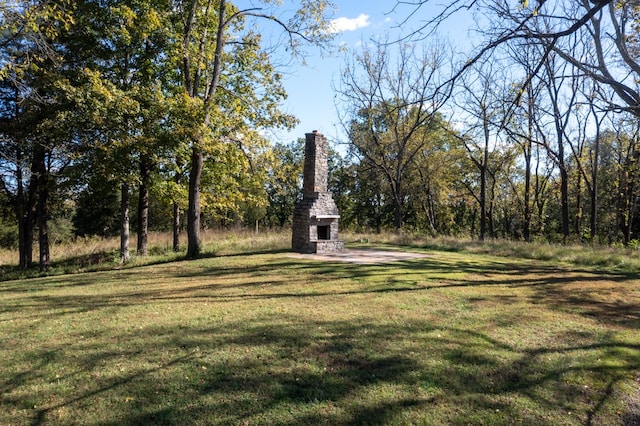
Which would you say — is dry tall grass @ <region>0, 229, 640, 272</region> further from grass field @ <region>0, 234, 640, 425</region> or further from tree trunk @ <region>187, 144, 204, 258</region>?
grass field @ <region>0, 234, 640, 425</region>

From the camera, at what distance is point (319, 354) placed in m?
4.36

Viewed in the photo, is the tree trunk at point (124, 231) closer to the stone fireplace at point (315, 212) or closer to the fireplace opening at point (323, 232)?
the stone fireplace at point (315, 212)

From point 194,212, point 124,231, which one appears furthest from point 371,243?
point 124,231

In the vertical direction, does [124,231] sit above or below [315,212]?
below

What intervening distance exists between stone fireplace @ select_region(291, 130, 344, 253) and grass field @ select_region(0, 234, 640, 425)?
20.1 feet

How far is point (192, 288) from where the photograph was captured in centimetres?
793

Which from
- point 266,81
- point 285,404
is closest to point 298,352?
point 285,404

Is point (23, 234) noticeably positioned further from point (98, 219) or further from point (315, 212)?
point (98, 219)

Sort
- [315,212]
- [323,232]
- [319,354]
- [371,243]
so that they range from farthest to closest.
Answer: [371,243], [323,232], [315,212], [319,354]

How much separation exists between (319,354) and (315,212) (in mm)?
10309

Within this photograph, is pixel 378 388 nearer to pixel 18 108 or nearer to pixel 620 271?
pixel 620 271

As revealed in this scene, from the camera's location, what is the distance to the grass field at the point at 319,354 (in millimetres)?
3336

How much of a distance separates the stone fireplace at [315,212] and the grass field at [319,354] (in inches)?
241

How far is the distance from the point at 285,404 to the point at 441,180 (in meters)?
31.3
